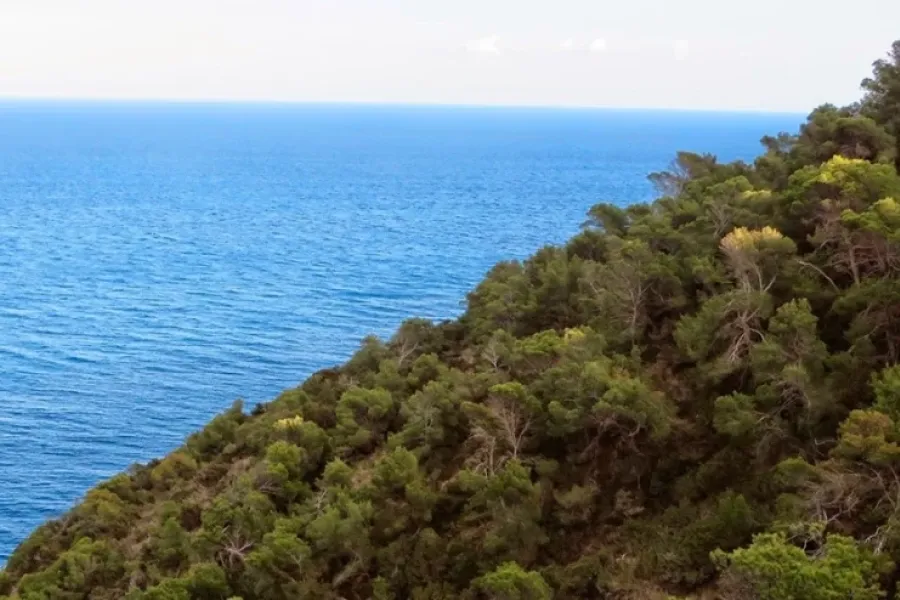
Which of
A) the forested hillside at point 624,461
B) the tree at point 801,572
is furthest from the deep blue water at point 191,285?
the tree at point 801,572

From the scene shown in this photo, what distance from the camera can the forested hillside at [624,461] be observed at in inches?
775

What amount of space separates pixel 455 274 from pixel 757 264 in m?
56.3

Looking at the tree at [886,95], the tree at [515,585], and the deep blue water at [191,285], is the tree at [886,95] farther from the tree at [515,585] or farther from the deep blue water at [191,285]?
the deep blue water at [191,285]

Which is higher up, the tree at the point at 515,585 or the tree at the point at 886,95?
the tree at the point at 886,95

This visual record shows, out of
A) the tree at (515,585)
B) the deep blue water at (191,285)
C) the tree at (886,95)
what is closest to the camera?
the tree at (515,585)

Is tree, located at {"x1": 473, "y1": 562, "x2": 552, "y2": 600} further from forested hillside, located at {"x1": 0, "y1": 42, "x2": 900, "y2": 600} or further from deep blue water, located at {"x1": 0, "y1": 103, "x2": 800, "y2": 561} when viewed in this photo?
deep blue water, located at {"x1": 0, "y1": 103, "x2": 800, "y2": 561}

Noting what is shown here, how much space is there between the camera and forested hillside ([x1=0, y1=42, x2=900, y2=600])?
19.7 metres

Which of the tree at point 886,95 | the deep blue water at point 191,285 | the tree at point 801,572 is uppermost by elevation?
the tree at point 886,95

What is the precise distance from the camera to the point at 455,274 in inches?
3246

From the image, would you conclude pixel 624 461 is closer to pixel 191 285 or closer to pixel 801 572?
pixel 801 572

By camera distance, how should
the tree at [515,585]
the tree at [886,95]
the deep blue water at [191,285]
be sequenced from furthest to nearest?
the deep blue water at [191,285], the tree at [886,95], the tree at [515,585]

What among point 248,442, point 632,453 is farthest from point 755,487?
point 248,442

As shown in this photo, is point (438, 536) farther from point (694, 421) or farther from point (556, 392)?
point (694, 421)

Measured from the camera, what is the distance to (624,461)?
24.2 metres
